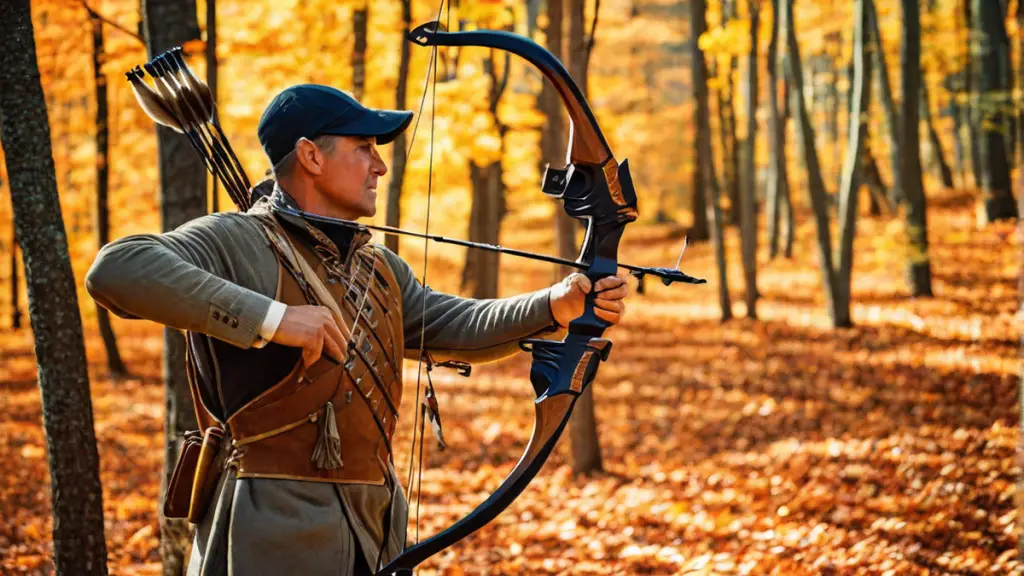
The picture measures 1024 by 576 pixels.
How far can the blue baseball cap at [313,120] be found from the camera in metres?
2.67

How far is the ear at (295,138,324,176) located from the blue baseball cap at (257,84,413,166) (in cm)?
3


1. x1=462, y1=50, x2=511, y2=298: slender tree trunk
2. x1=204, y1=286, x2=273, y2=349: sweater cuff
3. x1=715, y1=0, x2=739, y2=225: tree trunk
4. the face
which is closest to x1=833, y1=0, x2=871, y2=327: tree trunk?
x1=462, y1=50, x2=511, y2=298: slender tree trunk

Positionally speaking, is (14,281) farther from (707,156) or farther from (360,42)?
(707,156)

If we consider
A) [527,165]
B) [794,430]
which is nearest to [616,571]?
[794,430]

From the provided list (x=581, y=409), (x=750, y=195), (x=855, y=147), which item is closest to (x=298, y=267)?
(x=581, y=409)

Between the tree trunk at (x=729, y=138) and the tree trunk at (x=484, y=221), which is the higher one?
the tree trunk at (x=729, y=138)

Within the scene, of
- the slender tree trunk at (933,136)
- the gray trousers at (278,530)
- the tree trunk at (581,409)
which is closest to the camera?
the gray trousers at (278,530)

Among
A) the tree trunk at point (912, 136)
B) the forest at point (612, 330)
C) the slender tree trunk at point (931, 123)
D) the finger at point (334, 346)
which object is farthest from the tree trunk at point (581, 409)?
the slender tree trunk at point (931, 123)

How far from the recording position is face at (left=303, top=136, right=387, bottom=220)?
106 inches

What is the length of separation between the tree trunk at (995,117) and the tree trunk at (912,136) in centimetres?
239

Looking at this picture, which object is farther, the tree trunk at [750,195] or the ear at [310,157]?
the tree trunk at [750,195]

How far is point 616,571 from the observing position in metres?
6.24

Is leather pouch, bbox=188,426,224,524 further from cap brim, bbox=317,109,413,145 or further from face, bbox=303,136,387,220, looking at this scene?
cap brim, bbox=317,109,413,145

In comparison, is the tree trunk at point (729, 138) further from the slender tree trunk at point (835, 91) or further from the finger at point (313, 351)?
the finger at point (313, 351)
